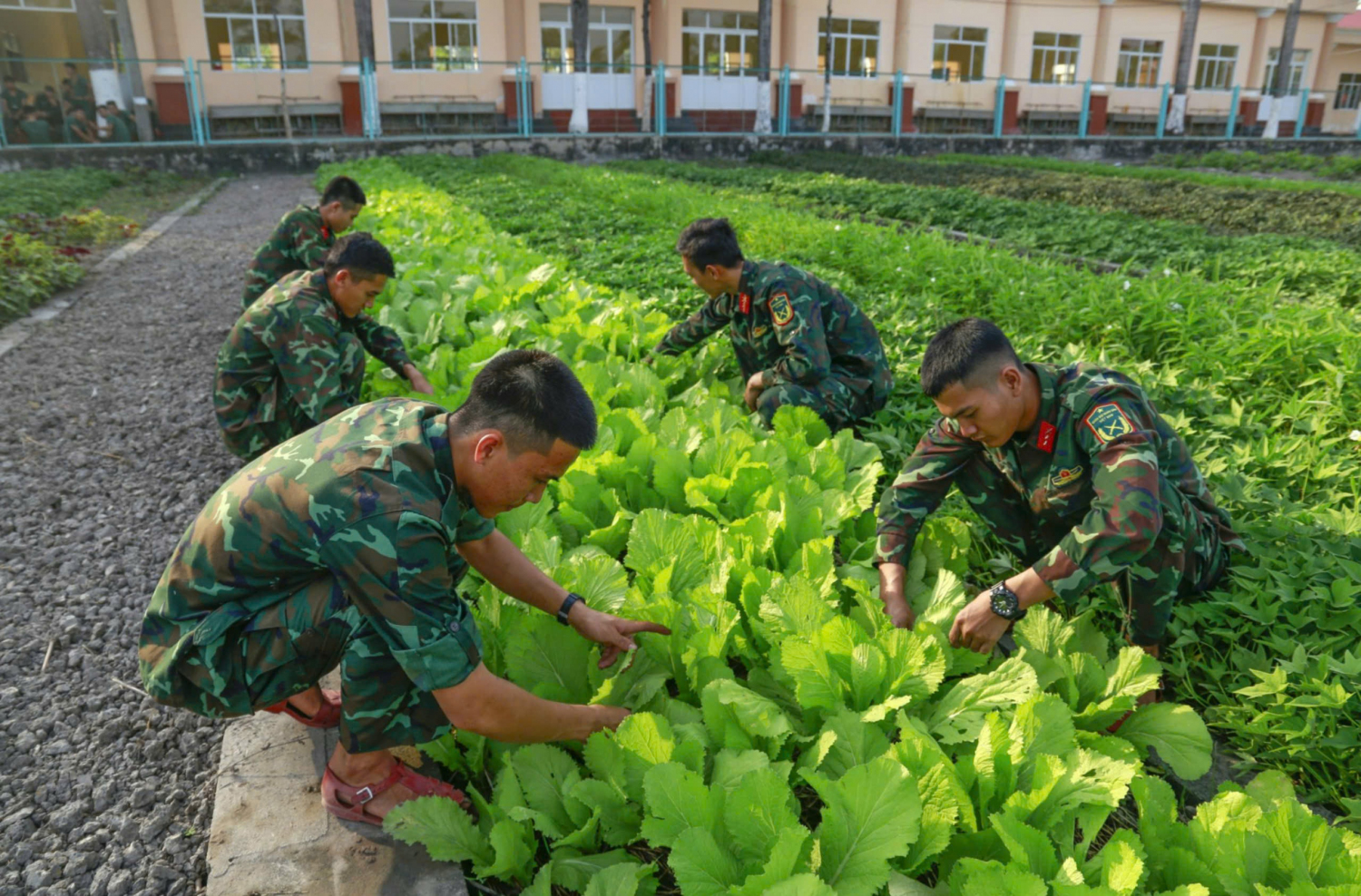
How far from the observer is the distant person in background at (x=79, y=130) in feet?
59.3

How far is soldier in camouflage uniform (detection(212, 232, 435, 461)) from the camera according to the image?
11.8 ft

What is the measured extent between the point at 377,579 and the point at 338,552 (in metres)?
0.10

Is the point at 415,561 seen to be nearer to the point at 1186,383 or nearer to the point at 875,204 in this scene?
the point at 1186,383

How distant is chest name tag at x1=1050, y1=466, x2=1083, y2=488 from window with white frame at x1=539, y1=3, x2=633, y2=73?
2292 centimetres

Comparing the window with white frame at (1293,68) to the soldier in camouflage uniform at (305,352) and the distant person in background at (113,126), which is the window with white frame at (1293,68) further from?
the soldier in camouflage uniform at (305,352)

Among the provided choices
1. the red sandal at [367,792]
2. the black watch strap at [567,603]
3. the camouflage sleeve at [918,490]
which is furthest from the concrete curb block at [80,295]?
the camouflage sleeve at [918,490]

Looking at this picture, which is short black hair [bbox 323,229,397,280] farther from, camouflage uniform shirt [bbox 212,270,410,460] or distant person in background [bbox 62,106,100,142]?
distant person in background [bbox 62,106,100,142]

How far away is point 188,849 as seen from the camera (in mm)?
2148

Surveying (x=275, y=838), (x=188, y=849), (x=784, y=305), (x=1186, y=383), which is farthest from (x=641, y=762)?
(x=1186, y=383)

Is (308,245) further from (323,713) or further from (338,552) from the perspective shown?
(338,552)

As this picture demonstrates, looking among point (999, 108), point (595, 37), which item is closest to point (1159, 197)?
point (999, 108)

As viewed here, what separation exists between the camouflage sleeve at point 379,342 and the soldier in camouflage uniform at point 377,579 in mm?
2070

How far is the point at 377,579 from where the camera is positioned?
1.66 metres

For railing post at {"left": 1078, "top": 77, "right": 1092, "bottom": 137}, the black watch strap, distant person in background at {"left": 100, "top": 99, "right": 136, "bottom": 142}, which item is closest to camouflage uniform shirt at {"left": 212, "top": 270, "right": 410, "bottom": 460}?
the black watch strap
